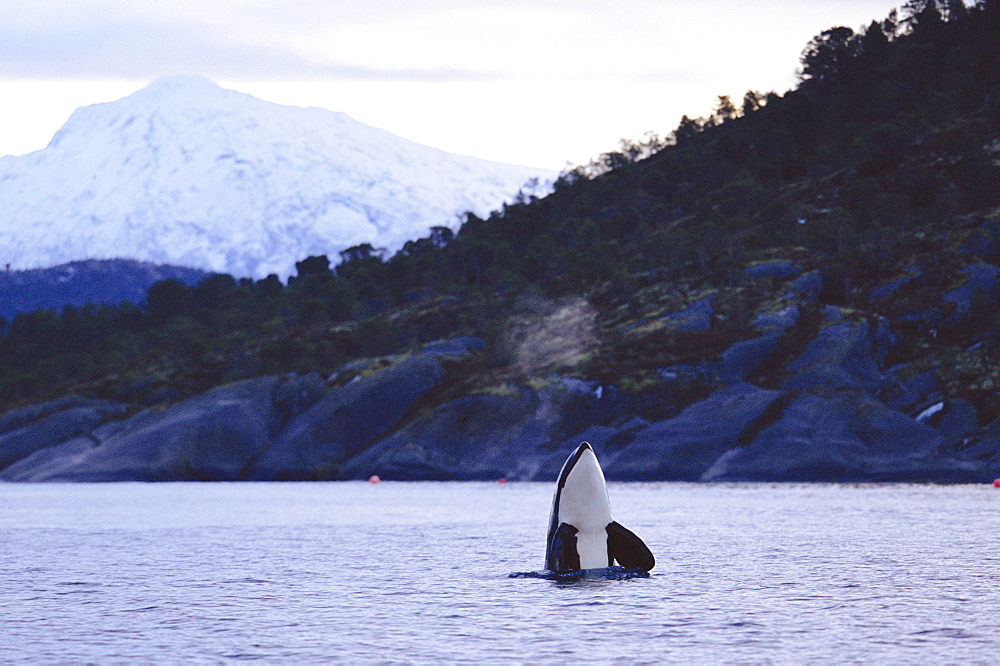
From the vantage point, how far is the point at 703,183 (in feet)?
618

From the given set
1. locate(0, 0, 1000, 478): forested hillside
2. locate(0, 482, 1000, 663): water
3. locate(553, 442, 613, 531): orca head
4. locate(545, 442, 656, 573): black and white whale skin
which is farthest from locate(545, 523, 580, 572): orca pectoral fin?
locate(0, 0, 1000, 478): forested hillside

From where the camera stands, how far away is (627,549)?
24125mm

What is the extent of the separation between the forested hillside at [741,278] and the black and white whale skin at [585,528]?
78.3 metres

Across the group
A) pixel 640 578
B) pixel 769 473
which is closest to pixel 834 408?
pixel 769 473

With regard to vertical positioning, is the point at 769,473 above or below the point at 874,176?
below

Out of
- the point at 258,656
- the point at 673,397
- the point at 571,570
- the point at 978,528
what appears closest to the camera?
the point at 258,656

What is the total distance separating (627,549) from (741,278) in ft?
371

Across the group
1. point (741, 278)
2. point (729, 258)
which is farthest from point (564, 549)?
point (729, 258)

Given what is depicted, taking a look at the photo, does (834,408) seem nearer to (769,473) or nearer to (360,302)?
(769,473)

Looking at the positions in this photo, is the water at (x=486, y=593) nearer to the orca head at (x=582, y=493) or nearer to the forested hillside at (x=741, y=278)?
the orca head at (x=582, y=493)

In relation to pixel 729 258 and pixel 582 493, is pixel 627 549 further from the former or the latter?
pixel 729 258

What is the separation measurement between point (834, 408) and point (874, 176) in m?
80.9

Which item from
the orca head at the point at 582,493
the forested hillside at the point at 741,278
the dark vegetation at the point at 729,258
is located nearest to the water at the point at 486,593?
the orca head at the point at 582,493

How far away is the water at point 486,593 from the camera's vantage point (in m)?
16.8
